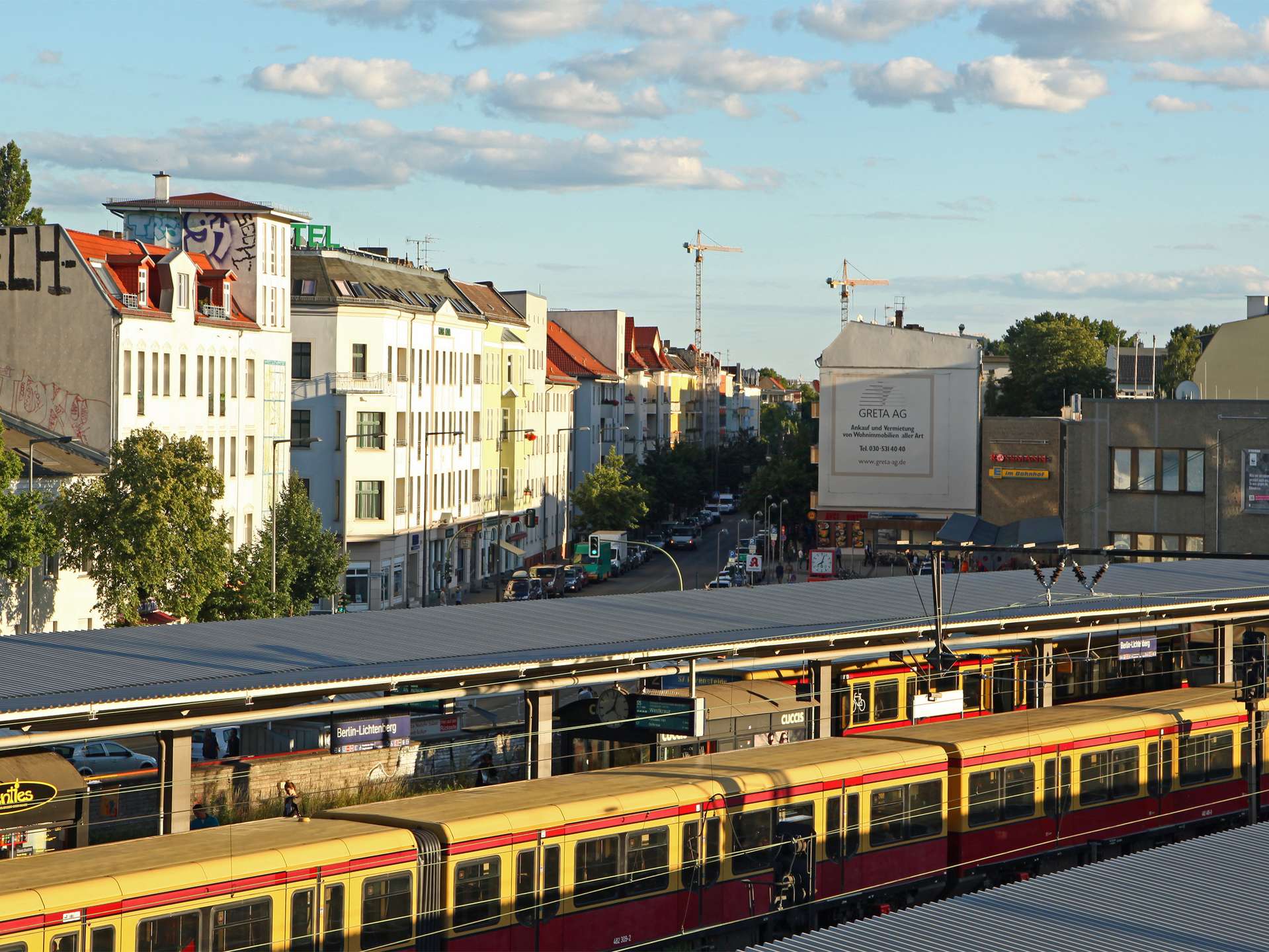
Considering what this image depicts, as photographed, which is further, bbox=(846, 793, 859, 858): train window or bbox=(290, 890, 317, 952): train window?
bbox=(846, 793, 859, 858): train window

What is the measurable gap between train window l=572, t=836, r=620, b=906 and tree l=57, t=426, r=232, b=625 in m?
31.6

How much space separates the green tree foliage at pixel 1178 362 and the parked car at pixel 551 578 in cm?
6137

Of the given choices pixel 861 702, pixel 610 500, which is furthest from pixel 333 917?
pixel 610 500

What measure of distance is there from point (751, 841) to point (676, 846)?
153 cm

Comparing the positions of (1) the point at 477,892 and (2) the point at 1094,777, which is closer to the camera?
(1) the point at 477,892

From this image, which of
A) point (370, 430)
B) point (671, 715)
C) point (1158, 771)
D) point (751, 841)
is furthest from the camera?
point (370, 430)

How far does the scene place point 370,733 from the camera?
2450cm

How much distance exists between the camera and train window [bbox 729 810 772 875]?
22.3m

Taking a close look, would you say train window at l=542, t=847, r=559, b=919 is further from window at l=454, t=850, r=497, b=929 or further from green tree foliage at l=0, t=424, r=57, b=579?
green tree foliage at l=0, t=424, r=57, b=579

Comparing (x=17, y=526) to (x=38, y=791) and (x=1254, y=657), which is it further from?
(x=1254, y=657)

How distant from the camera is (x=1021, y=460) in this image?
87938 mm

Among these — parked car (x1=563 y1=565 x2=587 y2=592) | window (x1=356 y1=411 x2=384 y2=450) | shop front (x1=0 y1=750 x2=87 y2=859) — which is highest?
window (x1=356 y1=411 x2=384 y2=450)

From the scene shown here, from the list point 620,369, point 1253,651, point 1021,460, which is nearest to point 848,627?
point 1253,651

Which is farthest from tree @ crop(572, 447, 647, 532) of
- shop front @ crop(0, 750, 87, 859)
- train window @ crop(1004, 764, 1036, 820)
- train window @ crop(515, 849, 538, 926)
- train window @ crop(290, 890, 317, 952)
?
train window @ crop(290, 890, 317, 952)
